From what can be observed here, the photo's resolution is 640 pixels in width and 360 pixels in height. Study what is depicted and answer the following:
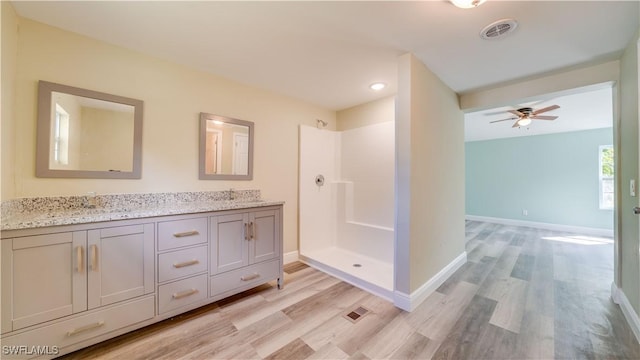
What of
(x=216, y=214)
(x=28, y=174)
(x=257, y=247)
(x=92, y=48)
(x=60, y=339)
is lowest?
(x=60, y=339)

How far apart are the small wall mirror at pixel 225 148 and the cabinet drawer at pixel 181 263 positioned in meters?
0.83

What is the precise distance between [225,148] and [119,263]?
4.56 ft

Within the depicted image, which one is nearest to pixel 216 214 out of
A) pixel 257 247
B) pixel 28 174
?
pixel 257 247

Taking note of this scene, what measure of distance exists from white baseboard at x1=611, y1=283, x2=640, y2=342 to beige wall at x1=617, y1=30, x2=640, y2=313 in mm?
45

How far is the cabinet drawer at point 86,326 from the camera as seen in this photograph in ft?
Answer: 4.31

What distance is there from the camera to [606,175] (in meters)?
4.82

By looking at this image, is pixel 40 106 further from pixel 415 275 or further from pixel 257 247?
pixel 415 275

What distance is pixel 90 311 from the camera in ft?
4.81

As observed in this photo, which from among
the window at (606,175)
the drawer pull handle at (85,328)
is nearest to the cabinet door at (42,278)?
the drawer pull handle at (85,328)

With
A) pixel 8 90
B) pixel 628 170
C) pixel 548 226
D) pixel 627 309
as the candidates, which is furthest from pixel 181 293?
pixel 548 226

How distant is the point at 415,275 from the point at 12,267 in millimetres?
2739

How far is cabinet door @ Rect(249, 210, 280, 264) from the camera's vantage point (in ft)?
7.25

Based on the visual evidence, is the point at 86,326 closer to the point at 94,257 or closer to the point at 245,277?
the point at 94,257

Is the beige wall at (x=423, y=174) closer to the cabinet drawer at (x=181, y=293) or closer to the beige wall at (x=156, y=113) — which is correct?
the beige wall at (x=156, y=113)
